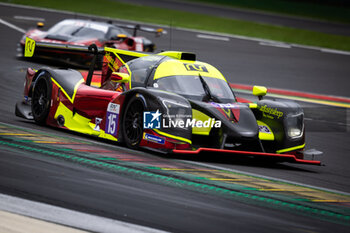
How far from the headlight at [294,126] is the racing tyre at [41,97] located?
334 centimetres

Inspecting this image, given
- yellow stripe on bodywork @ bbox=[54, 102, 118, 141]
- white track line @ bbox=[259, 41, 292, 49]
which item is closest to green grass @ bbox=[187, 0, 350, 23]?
white track line @ bbox=[259, 41, 292, 49]

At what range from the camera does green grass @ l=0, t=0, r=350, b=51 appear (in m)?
26.8

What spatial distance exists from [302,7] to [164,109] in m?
30.0

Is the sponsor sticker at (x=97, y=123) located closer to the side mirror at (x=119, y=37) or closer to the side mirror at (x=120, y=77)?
the side mirror at (x=120, y=77)

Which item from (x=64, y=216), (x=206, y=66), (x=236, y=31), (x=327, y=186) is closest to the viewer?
(x=64, y=216)

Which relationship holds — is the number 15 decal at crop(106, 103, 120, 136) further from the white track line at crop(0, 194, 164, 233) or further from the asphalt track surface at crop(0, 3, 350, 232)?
the white track line at crop(0, 194, 164, 233)

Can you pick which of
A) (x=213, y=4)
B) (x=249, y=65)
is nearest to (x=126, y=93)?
(x=249, y=65)

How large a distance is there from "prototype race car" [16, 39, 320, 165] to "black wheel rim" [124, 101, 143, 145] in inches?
0.5

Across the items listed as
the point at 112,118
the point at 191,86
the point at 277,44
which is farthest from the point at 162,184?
the point at 277,44

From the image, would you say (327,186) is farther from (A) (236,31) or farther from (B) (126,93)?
(A) (236,31)

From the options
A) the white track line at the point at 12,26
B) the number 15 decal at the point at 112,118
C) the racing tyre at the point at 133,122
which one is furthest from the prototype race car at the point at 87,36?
the racing tyre at the point at 133,122

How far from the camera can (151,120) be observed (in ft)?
26.0

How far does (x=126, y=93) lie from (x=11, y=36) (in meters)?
13.2

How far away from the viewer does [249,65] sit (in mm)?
20203
